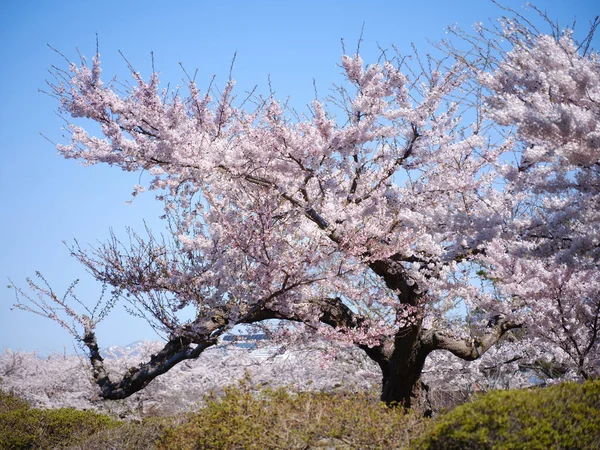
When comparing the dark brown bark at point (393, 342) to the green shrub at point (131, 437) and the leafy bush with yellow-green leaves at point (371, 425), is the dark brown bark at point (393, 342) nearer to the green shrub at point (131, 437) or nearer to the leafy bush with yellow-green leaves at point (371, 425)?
the green shrub at point (131, 437)

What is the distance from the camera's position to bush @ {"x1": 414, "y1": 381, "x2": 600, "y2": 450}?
354 cm

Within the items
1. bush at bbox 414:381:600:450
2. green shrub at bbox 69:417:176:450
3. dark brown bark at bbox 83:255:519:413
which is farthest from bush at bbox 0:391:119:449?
bush at bbox 414:381:600:450

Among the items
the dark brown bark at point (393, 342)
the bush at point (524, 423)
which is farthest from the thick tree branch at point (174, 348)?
the bush at point (524, 423)

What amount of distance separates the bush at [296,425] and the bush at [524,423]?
0.76m

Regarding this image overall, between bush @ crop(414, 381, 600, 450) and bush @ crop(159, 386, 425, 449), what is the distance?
76 centimetres

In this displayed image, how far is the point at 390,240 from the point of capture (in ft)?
25.9

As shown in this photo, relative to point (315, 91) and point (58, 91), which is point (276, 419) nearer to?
point (315, 91)

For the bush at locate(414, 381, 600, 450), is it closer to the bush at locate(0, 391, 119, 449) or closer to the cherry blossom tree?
the cherry blossom tree

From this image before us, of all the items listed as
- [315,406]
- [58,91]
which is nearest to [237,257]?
[315,406]

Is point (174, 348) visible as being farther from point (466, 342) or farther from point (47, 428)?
point (466, 342)

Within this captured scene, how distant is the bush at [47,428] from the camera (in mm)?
8578

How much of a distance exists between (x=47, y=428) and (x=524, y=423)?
8.45m

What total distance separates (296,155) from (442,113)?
2.21 meters

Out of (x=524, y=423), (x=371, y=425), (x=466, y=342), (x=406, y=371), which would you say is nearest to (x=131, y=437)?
(x=371, y=425)
